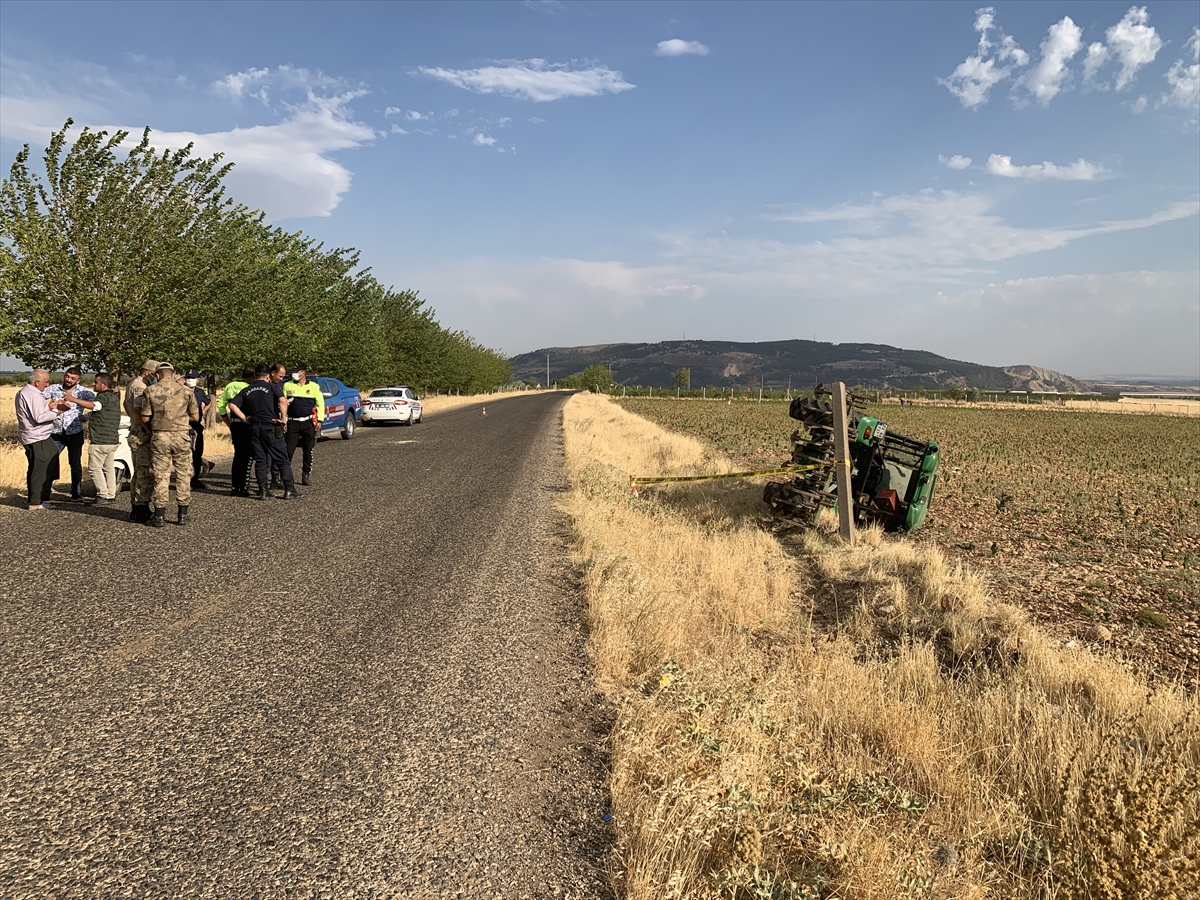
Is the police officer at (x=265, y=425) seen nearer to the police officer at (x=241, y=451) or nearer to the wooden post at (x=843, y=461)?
the police officer at (x=241, y=451)

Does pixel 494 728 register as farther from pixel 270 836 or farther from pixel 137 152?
pixel 137 152

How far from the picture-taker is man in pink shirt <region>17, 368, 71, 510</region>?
28.2ft

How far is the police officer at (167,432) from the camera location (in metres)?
8.00

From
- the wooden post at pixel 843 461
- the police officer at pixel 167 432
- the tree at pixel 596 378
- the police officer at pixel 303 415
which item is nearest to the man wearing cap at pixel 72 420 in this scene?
the police officer at pixel 167 432

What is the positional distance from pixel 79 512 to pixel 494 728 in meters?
7.97

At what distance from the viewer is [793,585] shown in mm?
8062

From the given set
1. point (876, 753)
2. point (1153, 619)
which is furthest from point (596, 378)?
point (876, 753)

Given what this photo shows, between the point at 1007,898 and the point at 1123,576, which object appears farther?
the point at 1123,576

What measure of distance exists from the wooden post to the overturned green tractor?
796 mm

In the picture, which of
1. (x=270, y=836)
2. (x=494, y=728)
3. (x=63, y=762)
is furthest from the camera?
(x=494, y=728)

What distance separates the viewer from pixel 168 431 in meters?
8.09

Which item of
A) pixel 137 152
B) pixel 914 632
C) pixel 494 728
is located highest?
pixel 137 152

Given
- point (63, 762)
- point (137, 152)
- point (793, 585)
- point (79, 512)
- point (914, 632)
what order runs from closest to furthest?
1. point (63, 762)
2. point (914, 632)
3. point (793, 585)
4. point (79, 512)
5. point (137, 152)

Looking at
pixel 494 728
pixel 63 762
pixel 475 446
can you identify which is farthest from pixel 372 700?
pixel 475 446
